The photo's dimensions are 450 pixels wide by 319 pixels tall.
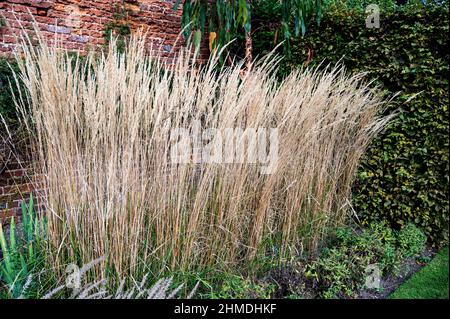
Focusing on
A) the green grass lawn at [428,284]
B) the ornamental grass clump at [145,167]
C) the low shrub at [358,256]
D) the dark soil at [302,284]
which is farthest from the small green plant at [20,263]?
the green grass lawn at [428,284]

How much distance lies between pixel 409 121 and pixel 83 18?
11.1 ft

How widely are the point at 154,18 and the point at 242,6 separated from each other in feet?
5.03

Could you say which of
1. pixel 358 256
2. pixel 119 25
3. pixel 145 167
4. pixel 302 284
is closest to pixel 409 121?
pixel 358 256

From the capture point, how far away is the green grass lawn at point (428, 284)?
2584 millimetres

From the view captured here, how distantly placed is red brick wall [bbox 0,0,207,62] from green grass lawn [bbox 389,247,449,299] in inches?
110

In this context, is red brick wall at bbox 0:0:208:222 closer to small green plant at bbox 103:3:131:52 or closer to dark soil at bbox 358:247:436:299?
small green plant at bbox 103:3:131:52

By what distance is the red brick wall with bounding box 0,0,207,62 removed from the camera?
3536 millimetres

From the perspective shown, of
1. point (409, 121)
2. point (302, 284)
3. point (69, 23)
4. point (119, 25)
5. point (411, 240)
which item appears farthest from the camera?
point (119, 25)

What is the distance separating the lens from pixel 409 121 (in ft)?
11.1

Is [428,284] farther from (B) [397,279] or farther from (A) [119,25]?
(A) [119,25]

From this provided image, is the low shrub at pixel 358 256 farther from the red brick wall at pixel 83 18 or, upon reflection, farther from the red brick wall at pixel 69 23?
the red brick wall at pixel 83 18

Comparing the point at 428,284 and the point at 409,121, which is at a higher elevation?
the point at 409,121
